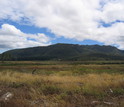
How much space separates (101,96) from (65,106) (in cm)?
254

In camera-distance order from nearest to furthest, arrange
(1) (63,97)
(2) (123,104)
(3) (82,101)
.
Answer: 1. (2) (123,104)
2. (3) (82,101)
3. (1) (63,97)

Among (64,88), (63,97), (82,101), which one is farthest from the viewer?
(64,88)

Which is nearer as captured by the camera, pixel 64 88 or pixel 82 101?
pixel 82 101

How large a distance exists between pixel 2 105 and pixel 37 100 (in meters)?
1.55

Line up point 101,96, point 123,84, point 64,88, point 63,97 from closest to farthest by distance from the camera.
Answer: point 63,97
point 101,96
point 64,88
point 123,84

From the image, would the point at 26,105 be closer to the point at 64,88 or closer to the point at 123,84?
the point at 64,88

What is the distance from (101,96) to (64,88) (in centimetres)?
217

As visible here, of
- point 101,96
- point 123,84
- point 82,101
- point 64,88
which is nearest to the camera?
point 82,101

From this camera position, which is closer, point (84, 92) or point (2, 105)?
point (2, 105)

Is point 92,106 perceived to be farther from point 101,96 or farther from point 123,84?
point 123,84

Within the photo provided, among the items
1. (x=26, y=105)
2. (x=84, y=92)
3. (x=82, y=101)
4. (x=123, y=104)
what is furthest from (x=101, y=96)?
(x=26, y=105)

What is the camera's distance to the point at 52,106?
5461 millimetres

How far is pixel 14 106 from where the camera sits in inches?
216

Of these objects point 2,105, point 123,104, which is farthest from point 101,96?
point 2,105
